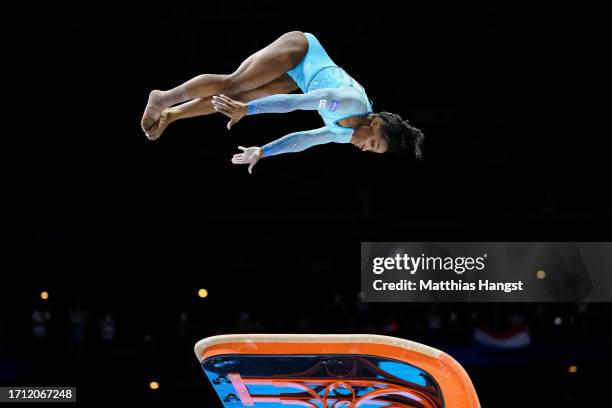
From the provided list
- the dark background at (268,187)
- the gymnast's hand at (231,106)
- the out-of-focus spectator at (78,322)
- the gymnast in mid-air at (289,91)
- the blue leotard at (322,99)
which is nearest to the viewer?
the gymnast's hand at (231,106)

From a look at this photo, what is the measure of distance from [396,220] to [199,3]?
11.8 ft

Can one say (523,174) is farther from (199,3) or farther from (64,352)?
(64,352)

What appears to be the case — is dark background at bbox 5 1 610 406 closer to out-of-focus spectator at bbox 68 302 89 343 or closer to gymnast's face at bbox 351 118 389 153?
out-of-focus spectator at bbox 68 302 89 343

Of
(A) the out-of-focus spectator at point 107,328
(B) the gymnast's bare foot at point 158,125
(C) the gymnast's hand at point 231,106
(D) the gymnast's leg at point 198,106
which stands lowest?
(A) the out-of-focus spectator at point 107,328

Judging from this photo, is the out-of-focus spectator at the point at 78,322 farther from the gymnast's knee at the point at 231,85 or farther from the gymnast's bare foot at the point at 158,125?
the gymnast's knee at the point at 231,85

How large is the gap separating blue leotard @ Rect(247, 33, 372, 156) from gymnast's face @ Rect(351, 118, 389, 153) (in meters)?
0.06

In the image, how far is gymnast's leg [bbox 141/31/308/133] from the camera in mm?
4457

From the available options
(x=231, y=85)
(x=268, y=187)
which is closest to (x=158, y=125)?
(x=231, y=85)

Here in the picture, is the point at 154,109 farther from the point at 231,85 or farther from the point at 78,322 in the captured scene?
the point at 78,322

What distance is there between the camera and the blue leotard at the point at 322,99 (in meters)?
4.16

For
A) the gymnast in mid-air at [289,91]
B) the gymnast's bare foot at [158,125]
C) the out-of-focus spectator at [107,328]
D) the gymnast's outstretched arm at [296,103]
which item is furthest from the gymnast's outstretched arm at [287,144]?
the out-of-focus spectator at [107,328]

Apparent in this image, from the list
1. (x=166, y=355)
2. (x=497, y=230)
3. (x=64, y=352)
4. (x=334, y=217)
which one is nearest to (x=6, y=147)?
(x=64, y=352)

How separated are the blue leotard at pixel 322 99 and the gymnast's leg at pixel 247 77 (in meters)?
0.09

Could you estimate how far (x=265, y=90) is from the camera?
4.63 metres
